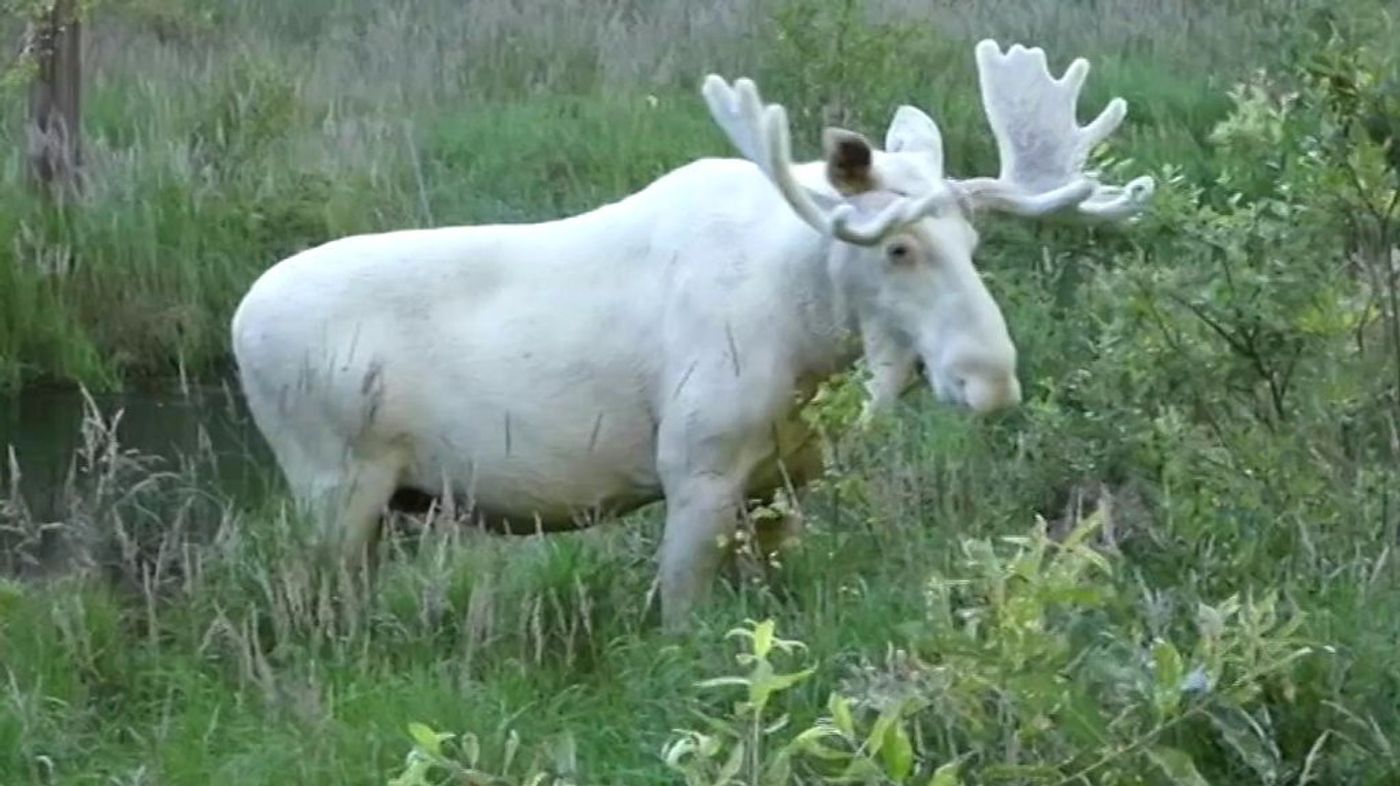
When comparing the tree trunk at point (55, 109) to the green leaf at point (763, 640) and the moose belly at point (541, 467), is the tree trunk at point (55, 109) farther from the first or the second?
the green leaf at point (763, 640)

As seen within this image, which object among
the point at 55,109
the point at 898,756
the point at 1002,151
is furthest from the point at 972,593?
the point at 55,109

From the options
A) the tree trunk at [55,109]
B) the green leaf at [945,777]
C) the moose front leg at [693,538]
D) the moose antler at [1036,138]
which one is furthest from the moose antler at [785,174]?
the tree trunk at [55,109]

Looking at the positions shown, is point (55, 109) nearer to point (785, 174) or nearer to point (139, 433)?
point (139, 433)

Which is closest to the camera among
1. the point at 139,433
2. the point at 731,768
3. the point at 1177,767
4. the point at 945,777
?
the point at 731,768

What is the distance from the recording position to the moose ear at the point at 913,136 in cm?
607

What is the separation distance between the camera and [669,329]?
6055 millimetres

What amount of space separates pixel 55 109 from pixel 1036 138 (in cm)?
692

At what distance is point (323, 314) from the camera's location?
6348 millimetres

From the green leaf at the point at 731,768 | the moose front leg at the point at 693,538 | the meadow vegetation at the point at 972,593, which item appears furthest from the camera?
the moose front leg at the point at 693,538

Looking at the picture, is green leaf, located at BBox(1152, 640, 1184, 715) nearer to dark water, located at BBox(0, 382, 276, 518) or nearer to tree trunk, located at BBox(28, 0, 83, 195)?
dark water, located at BBox(0, 382, 276, 518)

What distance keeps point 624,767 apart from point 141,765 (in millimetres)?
953

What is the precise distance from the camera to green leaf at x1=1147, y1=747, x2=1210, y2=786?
4.13 metres

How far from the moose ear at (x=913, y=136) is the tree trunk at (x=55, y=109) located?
624 cm

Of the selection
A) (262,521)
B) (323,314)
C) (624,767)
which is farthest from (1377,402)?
(262,521)
